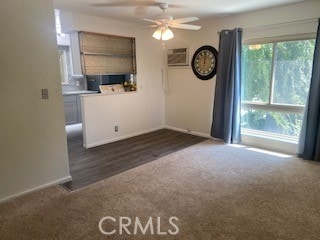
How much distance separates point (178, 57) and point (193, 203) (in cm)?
351

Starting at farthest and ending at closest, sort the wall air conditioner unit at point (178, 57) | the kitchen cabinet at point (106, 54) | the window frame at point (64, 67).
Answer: the window frame at point (64, 67) < the wall air conditioner unit at point (178, 57) < the kitchen cabinet at point (106, 54)

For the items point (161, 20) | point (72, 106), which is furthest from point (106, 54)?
point (72, 106)

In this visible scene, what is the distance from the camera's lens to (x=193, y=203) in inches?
97.6

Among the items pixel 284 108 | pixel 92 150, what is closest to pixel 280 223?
pixel 284 108

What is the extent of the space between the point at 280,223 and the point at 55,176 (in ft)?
8.58

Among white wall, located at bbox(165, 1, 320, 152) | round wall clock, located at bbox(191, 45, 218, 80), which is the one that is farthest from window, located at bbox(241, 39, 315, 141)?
round wall clock, located at bbox(191, 45, 218, 80)

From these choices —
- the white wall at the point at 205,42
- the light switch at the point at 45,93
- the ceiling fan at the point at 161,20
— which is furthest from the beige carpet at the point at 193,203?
the ceiling fan at the point at 161,20

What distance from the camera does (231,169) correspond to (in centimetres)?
329

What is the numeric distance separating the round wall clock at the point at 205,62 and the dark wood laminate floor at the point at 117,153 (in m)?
1.35

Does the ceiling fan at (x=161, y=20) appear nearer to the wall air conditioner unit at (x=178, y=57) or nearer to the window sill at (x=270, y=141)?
the wall air conditioner unit at (x=178, y=57)

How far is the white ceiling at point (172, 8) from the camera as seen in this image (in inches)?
130

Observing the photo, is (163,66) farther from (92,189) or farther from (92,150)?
(92,189)

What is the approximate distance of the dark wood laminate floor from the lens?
323 cm

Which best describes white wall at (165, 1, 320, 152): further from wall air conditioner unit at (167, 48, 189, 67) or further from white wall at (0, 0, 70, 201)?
white wall at (0, 0, 70, 201)
